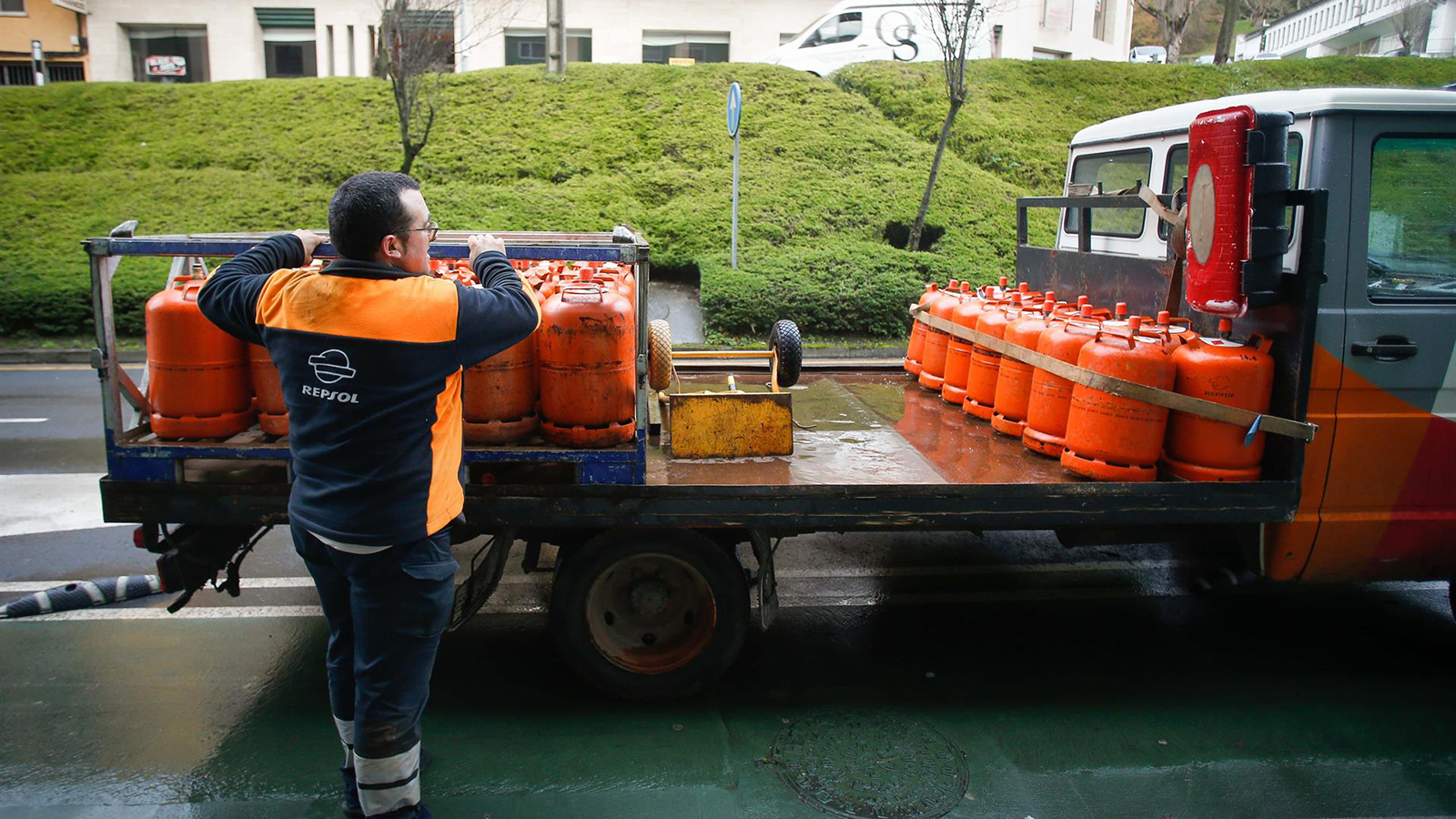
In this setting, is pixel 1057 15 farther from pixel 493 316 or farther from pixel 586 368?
pixel 493 316

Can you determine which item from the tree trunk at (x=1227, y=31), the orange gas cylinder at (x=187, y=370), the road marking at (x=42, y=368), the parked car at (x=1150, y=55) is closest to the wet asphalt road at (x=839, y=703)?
the orange gas cylinder at (x=187, y=370)

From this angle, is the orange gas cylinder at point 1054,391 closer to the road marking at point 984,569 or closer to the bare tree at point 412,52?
the road marking at point 984,569

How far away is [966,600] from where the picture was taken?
5.21 m

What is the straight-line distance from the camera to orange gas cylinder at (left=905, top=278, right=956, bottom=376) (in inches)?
230

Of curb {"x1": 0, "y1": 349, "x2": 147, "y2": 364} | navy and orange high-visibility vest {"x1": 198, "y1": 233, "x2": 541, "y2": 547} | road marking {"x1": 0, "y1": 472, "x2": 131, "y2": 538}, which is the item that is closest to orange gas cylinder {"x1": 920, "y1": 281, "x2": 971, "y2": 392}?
navy and orange high-visibility vest {"x1": 198, "y1": 233, "x2": 541, "y2": 547}

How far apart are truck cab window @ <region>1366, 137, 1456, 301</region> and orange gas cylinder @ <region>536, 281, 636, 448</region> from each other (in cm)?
309

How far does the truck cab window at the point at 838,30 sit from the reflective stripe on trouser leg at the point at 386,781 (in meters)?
21.2

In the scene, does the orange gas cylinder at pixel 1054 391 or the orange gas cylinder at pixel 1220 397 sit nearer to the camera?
the orange gas cylinder at pixel 1220 397

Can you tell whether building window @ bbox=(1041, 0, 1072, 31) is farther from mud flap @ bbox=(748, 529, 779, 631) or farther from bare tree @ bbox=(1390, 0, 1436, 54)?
mud flap @ bbox=(748, 529, 779, 631)

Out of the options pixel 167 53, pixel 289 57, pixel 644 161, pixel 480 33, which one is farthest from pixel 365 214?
pixel 167 53

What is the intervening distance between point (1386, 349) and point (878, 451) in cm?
210

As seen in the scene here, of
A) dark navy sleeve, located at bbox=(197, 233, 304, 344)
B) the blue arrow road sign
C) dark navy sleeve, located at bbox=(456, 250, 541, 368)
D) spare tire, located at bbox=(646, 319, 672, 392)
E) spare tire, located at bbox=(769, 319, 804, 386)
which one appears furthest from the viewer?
the blue arrow road sign

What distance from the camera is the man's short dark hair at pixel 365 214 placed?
2709 mm

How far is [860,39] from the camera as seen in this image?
21625 millimetres
